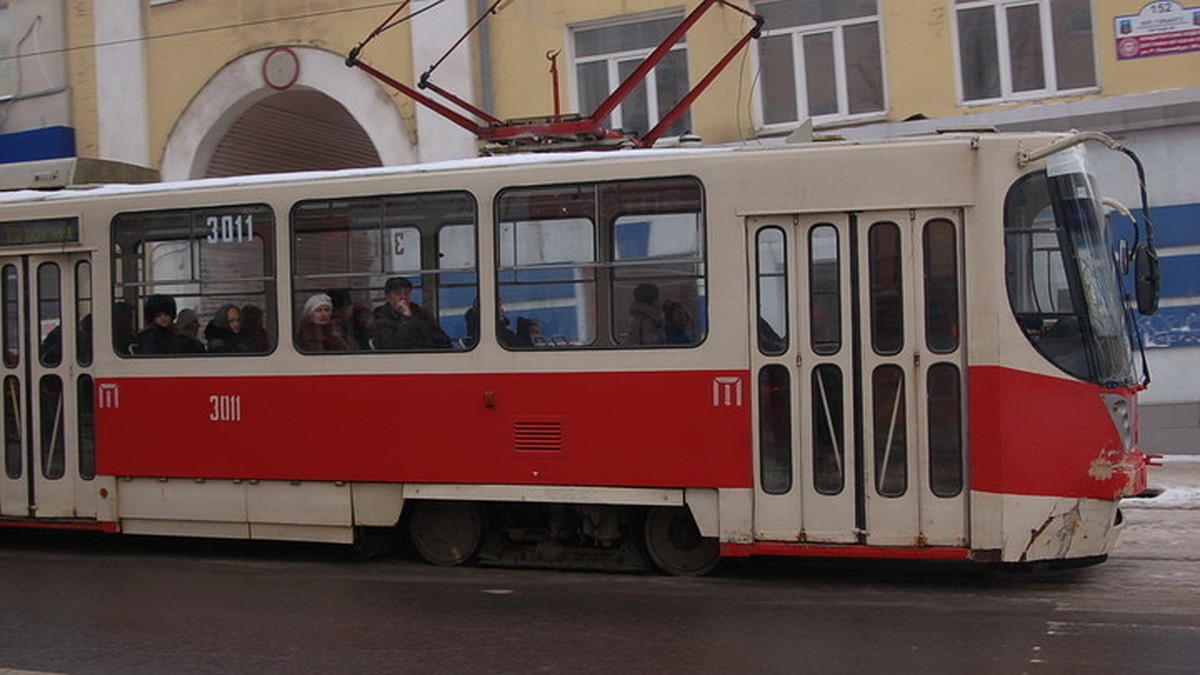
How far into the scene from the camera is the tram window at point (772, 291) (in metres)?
8.14

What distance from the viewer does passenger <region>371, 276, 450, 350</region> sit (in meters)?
8.91

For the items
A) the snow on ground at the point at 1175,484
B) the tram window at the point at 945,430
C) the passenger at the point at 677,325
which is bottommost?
the snow on ground at the point at 1175,484

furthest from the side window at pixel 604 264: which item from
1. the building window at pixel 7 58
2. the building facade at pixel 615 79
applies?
the building window at pixel 7 58

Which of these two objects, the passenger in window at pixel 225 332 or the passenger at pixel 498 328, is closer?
the passenger at pixel 498 328

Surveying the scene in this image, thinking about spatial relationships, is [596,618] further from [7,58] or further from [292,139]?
[7,58]

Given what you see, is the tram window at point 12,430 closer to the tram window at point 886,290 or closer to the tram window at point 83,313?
the tram window at point 83,313

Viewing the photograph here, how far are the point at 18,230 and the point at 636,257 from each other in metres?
5.27

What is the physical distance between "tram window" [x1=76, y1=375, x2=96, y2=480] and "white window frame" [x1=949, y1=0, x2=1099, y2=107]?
1014cm

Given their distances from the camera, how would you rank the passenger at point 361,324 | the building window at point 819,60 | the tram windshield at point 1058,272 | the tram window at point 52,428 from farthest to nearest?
the building window at point 819,60
the tram window at point 52,428
the passenger at point 361,324
the tram windshield at point 1058,272

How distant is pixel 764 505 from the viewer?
812 centimetres

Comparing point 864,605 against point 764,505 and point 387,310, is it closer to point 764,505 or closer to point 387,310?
point 764,505

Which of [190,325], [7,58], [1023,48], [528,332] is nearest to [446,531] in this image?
[528,332]

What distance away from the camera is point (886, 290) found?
26.1 feet

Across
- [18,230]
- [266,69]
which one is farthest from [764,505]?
[266,69]
